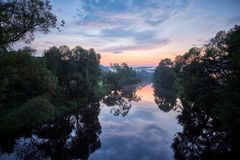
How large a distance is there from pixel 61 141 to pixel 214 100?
28135mm

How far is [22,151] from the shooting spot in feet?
83.4

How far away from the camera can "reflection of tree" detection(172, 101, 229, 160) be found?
79.6 ft

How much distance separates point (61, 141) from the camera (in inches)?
1149

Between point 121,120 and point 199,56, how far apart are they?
22.5 metres

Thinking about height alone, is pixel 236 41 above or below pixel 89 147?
above

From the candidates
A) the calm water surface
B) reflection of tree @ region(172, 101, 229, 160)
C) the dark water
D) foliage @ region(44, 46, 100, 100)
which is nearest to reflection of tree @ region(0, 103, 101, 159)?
the dark water

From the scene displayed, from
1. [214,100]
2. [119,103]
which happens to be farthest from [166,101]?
[214,100]

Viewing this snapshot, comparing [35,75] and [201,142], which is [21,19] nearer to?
[35,75]

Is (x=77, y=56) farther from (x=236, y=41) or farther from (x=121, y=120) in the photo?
(x=236, y=41)

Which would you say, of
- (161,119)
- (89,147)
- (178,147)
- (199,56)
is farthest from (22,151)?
(199,56)

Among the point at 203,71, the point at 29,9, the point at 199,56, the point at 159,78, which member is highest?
the point at 29,9

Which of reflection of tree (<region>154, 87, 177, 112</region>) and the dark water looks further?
reflection of tree (<region>154, 87, 177, 112</region>)

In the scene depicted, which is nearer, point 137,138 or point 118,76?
point 137,138

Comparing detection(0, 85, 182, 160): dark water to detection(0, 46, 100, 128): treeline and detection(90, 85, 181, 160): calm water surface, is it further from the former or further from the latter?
detection(0, 46, 100, 128): treeline
